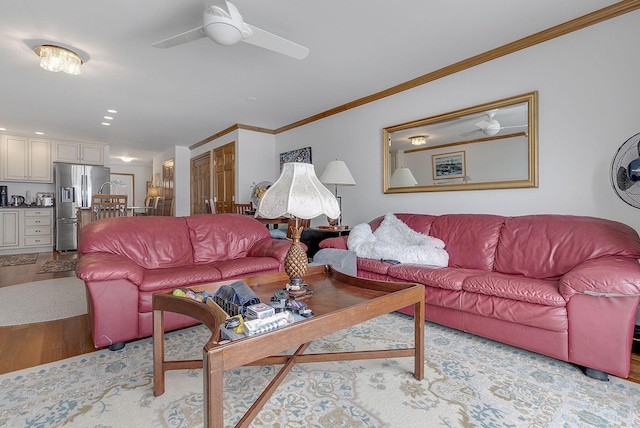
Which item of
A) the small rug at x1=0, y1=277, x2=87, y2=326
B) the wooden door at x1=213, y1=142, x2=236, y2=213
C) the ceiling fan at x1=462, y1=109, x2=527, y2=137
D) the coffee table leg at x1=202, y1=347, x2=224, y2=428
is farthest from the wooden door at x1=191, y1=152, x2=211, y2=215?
the coffee table leg at x1=202, y1=347, x2=224, y2=428

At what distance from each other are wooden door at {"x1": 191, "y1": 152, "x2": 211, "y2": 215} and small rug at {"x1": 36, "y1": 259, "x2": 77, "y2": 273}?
2.57 metres

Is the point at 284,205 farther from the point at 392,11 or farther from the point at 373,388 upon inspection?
the point at 392,11

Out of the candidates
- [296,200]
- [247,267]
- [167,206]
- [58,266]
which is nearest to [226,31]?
[296,200]

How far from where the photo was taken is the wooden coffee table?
894 millimetres

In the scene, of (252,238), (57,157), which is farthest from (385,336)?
(57,157)

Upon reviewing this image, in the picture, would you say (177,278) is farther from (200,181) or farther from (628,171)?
(200,181)

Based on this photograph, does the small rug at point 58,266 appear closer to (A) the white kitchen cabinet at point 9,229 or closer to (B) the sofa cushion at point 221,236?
(A) the white kitchen cabinet at point 9,229

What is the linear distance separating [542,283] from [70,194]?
26.6ft

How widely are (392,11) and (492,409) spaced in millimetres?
2613

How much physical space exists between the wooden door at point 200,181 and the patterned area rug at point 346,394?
5.28 metres

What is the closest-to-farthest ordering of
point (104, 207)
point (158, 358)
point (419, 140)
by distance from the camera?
point (158, 358)
point (419, 140)
point (104, 207)

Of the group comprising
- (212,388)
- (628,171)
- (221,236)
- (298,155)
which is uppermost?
(298,155)

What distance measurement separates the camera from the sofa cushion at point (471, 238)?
262 centimetres

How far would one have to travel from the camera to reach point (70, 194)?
6555mm
